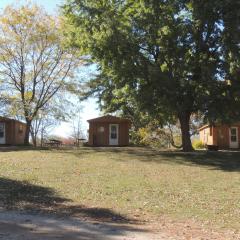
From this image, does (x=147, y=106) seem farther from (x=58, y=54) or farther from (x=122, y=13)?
(x=58, y=54)

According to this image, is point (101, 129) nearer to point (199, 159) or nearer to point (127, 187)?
point (199, 159)

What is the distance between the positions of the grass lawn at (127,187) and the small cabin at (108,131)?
17.6 m

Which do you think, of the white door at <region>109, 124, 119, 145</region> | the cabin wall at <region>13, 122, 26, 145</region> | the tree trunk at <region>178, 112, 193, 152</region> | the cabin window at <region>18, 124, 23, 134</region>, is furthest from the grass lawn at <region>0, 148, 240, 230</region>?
the cabin window at <region>18, 124, 23, 134</region>

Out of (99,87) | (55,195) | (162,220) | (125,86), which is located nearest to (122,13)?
(125,86)

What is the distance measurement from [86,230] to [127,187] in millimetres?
6802

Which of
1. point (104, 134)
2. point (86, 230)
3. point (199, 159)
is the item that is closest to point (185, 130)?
point (199, 159)

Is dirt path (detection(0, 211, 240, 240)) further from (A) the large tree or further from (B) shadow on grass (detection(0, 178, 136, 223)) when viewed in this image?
(A) the large tree

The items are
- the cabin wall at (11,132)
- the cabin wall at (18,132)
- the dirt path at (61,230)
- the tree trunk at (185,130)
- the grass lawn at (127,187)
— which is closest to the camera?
the dirt path at (61,230)

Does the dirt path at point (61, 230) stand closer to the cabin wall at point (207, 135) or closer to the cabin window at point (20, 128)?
the cabin wall at point (207, 135)

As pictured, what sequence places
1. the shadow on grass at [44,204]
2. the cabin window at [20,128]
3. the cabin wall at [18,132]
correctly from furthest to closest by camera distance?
the cabin window at [20,128], the cabin wall at [18,132], the shadow on grass at [44,204]

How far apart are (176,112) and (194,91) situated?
5.61 feet

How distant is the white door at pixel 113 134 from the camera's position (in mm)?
44750

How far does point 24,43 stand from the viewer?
141 ft

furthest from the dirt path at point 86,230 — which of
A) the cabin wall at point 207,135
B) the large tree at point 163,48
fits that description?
the cabin wall at point 207,135
